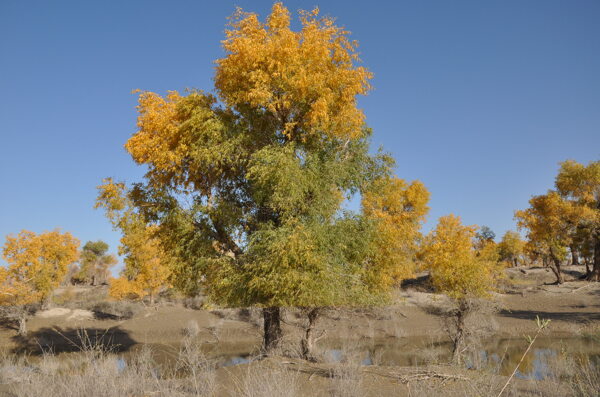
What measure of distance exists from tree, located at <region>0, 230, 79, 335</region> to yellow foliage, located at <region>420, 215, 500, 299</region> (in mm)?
27138

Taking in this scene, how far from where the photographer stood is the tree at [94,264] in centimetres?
6412

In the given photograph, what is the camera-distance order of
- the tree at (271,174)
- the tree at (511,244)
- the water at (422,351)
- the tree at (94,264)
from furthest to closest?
the tree at (94,264), the tree at (511,244), the water at (422,351), the tree at (271,174)

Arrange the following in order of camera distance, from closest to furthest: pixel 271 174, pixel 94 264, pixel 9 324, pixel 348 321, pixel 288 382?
pixel 288 382, pixel 271 174, pixel 348 321, pixel 9 324, pixel 94 264

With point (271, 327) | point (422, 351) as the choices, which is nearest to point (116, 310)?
point (422, 351)

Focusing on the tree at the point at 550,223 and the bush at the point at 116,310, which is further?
the bush at the point at 116,310

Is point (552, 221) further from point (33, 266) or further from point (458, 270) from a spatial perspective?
point (33, 266)

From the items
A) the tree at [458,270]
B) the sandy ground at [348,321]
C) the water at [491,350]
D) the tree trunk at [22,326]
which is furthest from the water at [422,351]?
the tree trunk at [22,326]

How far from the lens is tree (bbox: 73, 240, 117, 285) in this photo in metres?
64.1

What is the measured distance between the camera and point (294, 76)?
33.7 feet

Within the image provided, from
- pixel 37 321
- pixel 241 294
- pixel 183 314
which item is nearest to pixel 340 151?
pixel 241 294

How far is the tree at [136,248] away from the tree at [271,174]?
347mm

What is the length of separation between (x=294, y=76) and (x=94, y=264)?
66.2 m

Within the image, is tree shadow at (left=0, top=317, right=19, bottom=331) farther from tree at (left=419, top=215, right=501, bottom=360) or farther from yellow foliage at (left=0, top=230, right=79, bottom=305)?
tree at (left=419, top=215, right=501, bottom=360)

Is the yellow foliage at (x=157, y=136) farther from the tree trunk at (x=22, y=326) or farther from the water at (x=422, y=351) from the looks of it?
the tree trunk at (x=22, y=326)
